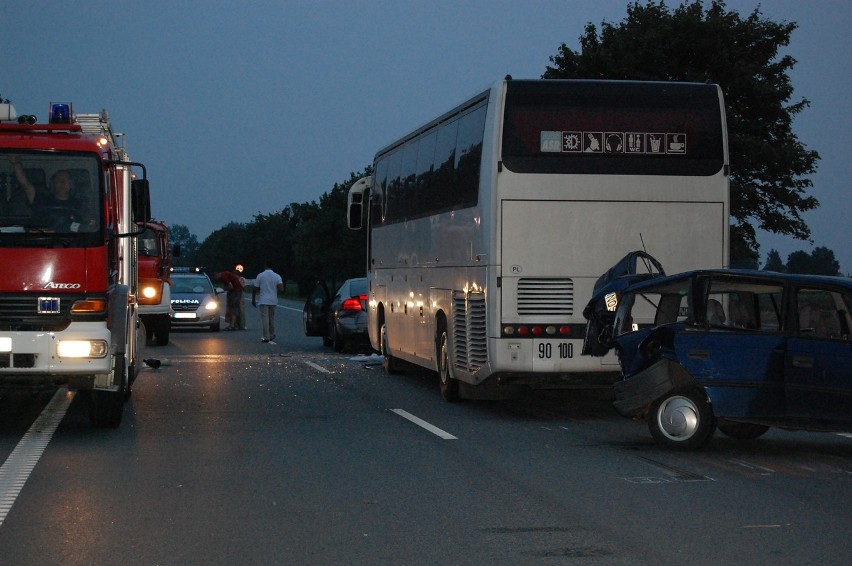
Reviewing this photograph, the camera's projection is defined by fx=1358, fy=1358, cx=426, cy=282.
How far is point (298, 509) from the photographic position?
27.6ft

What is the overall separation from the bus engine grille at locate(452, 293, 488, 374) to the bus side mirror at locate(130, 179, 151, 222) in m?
3.59

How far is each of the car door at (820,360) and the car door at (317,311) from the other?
18.0m

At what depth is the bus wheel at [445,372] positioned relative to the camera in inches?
625

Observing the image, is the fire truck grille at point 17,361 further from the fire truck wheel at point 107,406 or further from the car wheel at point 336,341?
the car wheel at point 336,341

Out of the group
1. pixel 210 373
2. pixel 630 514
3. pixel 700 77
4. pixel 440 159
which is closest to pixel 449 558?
pixel 630 514

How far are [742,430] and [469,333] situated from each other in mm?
3428

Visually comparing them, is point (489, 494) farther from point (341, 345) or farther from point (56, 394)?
point (341, 345)

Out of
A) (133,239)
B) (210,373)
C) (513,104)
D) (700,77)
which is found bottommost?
(210,373)

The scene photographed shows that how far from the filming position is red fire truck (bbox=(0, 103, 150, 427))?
1173 cm

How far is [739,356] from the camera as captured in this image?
1099 cm

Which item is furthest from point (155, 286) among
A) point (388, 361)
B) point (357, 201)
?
point (388, 361)

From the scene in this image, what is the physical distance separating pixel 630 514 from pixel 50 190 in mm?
6425

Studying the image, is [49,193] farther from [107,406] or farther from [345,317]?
[345,317]

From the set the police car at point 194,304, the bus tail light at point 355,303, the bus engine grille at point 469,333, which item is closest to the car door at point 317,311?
the bus tail light at point 355,303
